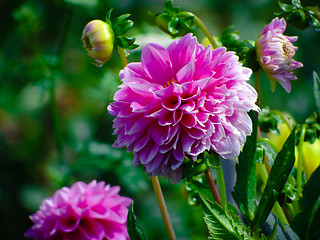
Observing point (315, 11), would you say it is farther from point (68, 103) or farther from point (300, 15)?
point (68, 103)

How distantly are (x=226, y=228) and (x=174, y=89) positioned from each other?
108 mm

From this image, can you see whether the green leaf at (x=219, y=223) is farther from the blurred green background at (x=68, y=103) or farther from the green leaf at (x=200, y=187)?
the blurred green background at (x=68, y=103)

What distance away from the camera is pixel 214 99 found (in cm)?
34

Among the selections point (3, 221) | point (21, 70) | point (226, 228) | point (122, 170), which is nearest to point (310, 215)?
point (226, 228)

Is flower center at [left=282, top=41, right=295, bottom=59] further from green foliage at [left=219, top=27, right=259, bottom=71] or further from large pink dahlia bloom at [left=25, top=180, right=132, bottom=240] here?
large pink dahlia bloom at [left=25, top=180, right=132, bottom=240]

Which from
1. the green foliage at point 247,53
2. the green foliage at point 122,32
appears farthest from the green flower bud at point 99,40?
the green foliage at point 247,53

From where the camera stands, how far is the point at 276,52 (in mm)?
383

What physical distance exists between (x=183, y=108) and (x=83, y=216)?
8.9 inches

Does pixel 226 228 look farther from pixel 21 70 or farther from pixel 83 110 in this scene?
pixel 83 110

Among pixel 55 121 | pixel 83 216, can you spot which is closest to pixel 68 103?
pixel 55 121

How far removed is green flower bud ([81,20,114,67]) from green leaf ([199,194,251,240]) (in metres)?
→ 0.14

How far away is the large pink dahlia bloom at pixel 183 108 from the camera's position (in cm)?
34

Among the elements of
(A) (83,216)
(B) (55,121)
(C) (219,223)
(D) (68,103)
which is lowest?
(D) (68,103)

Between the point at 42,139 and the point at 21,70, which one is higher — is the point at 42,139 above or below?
below
